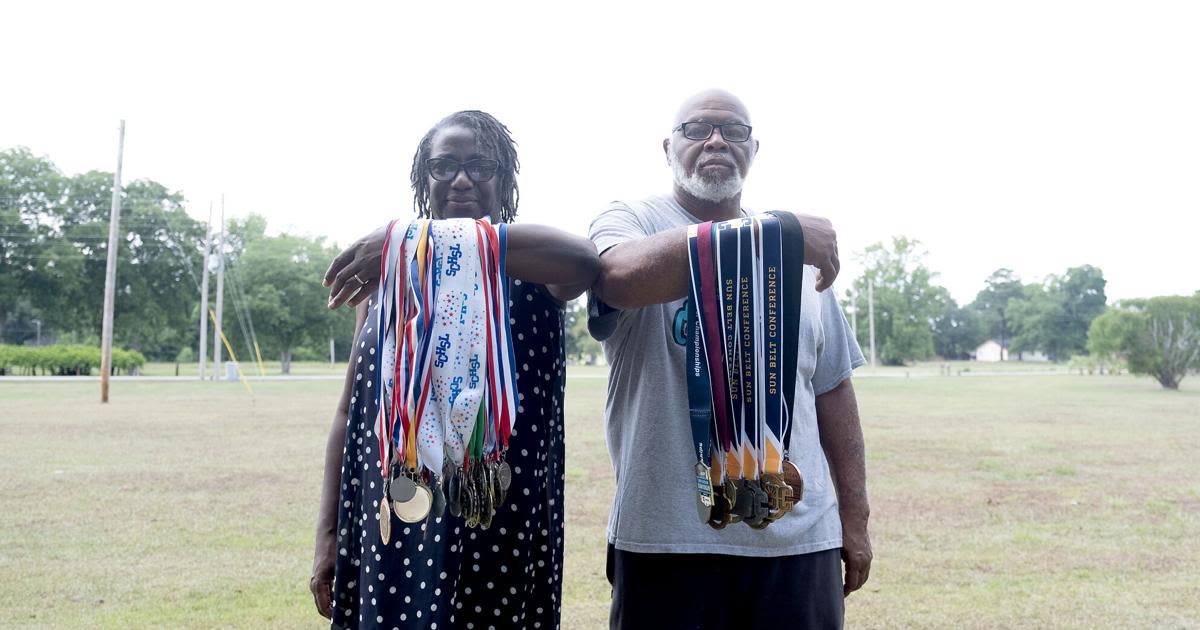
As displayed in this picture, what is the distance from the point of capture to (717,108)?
2.19 m

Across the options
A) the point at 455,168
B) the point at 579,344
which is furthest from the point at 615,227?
the point at 579,344

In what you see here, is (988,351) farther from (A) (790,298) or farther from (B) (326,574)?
(B) (326,574)

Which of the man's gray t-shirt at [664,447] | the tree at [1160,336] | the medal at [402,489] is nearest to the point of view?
the medal at [402,489]

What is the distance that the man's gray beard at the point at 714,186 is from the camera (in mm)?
2160

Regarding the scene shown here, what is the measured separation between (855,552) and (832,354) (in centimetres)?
51

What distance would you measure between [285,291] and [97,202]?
37.9ft

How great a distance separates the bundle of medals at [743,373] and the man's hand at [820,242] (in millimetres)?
22

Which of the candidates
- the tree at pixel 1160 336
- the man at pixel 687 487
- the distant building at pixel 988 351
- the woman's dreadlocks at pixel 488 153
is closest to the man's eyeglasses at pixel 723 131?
the man at pixel 687 487

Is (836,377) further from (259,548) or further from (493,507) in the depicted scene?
(259,548)

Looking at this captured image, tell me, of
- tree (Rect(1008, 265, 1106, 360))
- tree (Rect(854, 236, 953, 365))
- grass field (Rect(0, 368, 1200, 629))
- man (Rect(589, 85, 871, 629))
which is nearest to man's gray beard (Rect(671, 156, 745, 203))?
man (Rect(589, 85, 871, 629))

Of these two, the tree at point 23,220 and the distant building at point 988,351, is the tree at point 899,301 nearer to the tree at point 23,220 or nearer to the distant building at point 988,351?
the distant building at point 988,351

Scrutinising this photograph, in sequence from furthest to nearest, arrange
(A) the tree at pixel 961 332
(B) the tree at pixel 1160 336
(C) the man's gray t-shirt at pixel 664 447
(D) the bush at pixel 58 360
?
(A) the tree at pixel 961 332, (D) the bush at pixel 58 360, (B) the tree at pixel 1160 336, (C) the man's gray t-shirt at pixel 664 447

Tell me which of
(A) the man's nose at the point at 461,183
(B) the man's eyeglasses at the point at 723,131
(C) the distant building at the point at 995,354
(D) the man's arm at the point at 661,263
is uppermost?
(C) the distant building at the point at 995,354

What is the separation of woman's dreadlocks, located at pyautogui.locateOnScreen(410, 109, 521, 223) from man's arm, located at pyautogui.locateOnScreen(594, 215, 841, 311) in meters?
0.53
